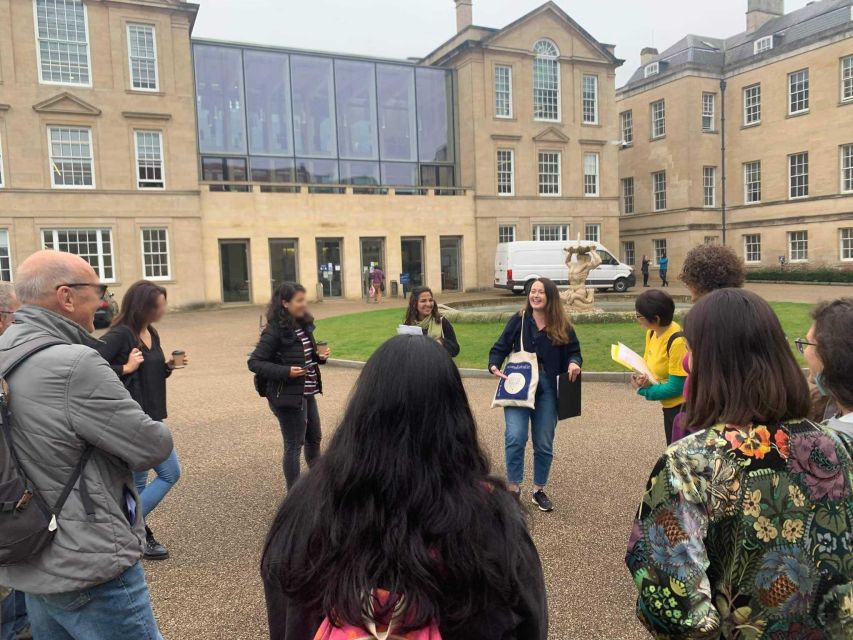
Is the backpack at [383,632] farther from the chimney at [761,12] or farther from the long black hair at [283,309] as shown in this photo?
the chimney at [761,12]

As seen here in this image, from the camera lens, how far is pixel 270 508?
5312 mm

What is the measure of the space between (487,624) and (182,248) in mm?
28646

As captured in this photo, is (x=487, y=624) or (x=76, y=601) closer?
(x=487, y=624)

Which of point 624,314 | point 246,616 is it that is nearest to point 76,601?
point 246,616

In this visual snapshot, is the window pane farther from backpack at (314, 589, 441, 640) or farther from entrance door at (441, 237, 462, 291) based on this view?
backpack at (314, 589, 441, 640)

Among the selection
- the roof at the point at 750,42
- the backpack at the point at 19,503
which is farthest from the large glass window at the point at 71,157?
the roof at the point at 750,42

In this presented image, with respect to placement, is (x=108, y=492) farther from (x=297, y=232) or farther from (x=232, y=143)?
(x=232, y=143)

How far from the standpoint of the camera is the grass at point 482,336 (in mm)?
12055

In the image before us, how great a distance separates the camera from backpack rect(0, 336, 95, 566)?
2.14 m

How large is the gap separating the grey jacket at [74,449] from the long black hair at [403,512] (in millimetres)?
1042

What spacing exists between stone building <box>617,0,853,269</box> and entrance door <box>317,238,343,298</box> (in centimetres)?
2064

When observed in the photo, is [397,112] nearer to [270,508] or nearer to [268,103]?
[268,103]

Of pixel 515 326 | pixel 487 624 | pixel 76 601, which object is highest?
pixel 515 326

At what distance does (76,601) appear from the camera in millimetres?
2264
